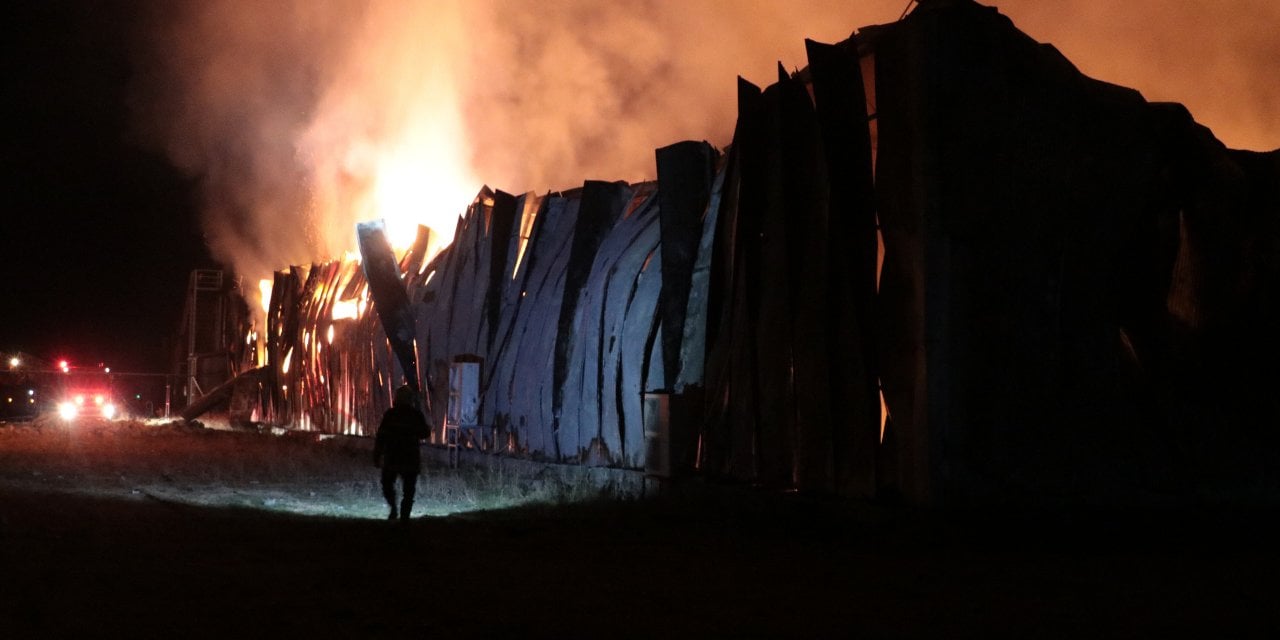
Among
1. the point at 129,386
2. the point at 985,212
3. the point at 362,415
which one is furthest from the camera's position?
the point at 129,386

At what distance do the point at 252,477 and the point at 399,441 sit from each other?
5847mm

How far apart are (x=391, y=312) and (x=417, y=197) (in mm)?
5414

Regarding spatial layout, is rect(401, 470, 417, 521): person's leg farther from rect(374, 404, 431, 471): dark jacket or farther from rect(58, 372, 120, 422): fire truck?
rect(58, 372, 120, 422): fire truck

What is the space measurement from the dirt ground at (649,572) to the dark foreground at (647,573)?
0.08 ft

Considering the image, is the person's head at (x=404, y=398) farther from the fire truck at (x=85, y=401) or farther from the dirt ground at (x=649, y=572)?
the fire truck at (x=85, y=401)

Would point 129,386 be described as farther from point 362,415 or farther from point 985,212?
point 985,212

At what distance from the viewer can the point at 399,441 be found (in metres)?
10.6

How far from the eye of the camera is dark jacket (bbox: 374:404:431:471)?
10578 millimetres

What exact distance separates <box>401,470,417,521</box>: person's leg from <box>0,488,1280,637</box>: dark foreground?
32 centimetres

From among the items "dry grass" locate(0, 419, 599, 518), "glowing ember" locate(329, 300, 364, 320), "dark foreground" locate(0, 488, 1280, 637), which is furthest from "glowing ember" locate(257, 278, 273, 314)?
"dark foreground" locate(0, 488, 1280, 637)

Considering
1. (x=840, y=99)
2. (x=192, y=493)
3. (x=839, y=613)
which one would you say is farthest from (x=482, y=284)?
(x=839, y=613)

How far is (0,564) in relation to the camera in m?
7.08

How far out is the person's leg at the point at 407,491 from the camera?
10.4 meters

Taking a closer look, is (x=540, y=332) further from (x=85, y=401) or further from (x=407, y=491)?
(x=85, y=401)
